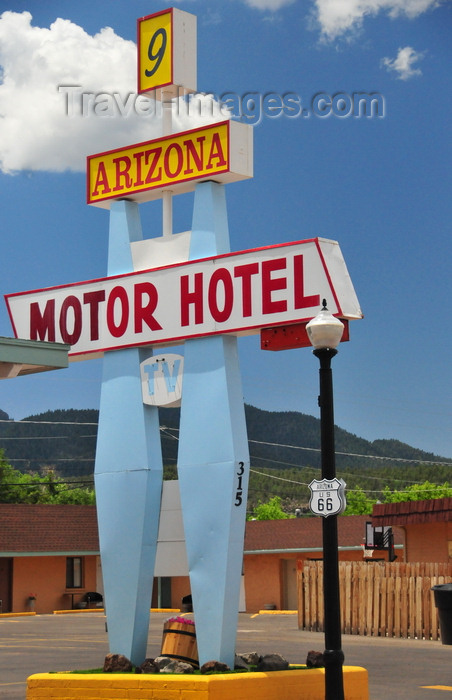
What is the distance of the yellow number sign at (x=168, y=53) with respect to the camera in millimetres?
15414

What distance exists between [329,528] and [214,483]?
306 centimetres

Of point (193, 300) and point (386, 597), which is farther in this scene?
point (386, 597)

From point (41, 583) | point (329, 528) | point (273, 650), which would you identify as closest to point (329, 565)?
point (329, 528)

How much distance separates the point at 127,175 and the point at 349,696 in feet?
26.1

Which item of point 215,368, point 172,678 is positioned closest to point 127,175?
point 215,368

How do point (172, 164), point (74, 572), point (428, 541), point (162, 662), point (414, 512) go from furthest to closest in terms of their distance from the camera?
point (74, 572), point (428, 541), point (414, 512), point (172, 164), point (162, 662)

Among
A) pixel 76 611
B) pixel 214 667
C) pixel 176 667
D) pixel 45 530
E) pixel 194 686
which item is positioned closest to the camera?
pixel 194 686

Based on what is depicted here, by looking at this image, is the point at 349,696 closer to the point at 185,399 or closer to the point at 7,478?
the point at 185,399

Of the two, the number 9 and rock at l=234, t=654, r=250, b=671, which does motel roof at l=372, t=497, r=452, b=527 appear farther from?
the number 9

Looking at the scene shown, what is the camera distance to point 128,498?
49.0 feet

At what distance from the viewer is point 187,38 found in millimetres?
15602

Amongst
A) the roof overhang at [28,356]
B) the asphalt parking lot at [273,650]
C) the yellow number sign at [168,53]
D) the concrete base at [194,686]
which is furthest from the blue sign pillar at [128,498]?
the yellow number sign at [168,53]

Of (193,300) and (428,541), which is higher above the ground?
(193,300)

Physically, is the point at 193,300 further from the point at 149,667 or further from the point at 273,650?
the point at 273,650
